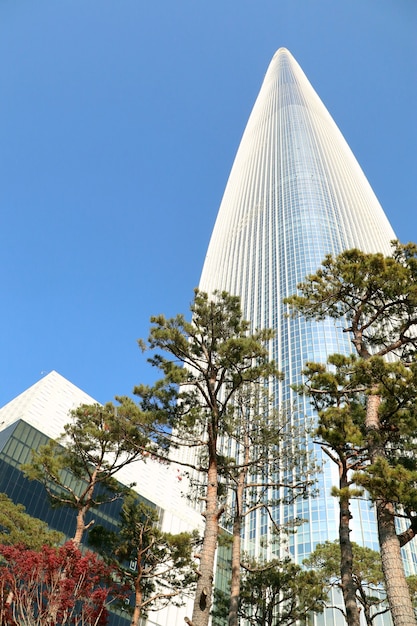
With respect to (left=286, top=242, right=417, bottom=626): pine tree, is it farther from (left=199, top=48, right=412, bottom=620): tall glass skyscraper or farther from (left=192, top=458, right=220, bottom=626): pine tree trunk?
(left=199, top=48, right=412, bottom=620): tall glass skyscraper

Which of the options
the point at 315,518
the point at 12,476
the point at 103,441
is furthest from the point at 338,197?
the point at 103,441

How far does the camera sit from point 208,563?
37.8ft

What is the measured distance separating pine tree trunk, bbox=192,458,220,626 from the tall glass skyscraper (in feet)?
146

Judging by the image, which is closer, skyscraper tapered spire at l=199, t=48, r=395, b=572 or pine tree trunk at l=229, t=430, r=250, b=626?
pine tree trunk at l=229, t=430, r=250, b=626

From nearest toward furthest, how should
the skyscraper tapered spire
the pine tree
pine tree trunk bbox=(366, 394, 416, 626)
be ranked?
pine tree trunk bbox=(366, 394, 416, 626) → the pine tree → the skyscraper tapered spire

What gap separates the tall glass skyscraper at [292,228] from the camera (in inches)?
2418

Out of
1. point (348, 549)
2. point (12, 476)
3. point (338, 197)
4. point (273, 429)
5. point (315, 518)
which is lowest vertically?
point (348, 549)

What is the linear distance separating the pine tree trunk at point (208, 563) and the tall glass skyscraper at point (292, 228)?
44.6 m

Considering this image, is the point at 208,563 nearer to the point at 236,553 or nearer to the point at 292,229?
the point at 236,553

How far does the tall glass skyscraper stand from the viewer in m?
61.4

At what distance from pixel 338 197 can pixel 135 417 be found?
102m

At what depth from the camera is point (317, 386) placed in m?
12.6

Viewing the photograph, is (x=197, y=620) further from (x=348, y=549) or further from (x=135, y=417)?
(x=135, y=417)

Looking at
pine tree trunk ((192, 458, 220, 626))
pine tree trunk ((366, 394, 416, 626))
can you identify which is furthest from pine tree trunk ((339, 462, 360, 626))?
pine tree trunk ((192, 458, 220, 626))
